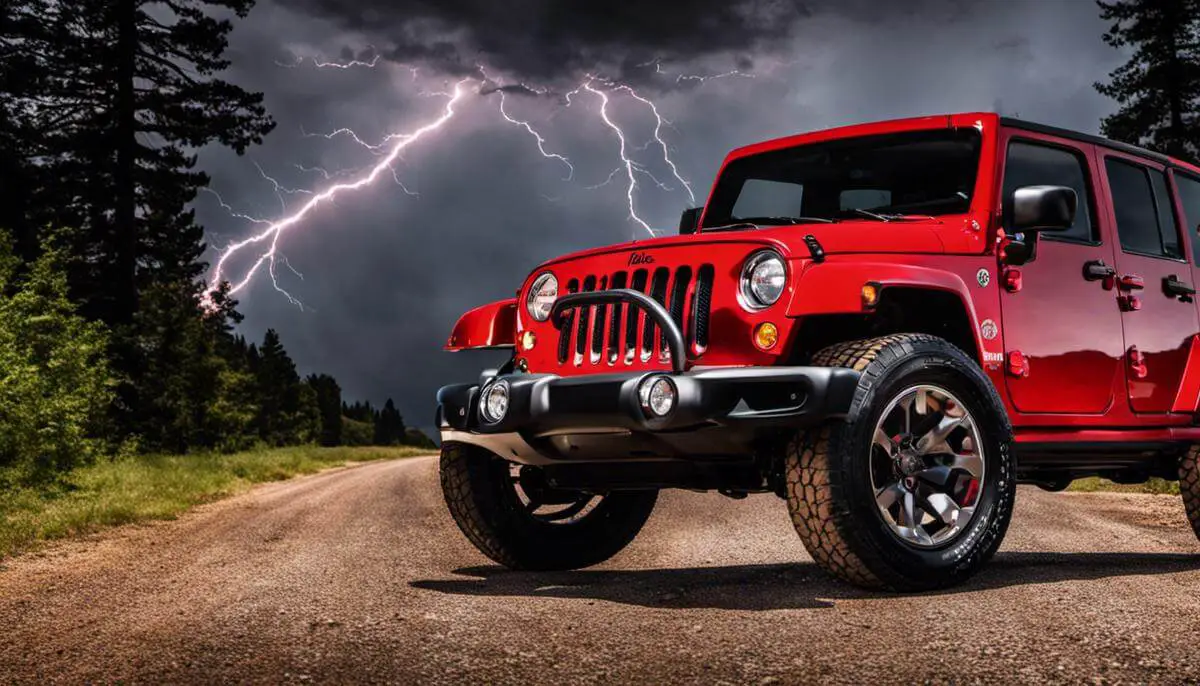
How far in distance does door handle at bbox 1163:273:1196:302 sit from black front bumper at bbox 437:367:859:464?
121 inches

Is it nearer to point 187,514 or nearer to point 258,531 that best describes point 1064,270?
point 258,531

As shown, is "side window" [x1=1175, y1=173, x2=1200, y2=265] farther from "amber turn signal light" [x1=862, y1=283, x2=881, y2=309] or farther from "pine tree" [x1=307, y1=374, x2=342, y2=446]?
"pine tree" [x1=307, y1=374, x2=342, y2=446]

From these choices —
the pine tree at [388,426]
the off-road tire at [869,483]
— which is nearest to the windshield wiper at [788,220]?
the off-road tire at [869,483]

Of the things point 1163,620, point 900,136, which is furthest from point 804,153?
point 1163,620

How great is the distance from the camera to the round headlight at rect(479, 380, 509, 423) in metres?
4.82

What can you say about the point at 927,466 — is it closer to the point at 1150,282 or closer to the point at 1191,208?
the point at 1150,282

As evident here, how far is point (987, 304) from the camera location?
517 centimetres

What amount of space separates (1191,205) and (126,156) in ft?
86.3

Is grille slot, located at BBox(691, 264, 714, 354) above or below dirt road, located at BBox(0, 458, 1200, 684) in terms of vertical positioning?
above

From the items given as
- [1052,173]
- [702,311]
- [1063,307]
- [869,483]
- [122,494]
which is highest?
[1052,173]

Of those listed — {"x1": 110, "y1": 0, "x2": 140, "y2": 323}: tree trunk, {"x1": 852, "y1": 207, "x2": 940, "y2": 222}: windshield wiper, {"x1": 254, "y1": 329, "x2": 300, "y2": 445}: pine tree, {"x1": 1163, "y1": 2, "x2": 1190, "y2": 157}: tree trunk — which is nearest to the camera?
{"x1": 852, "y1": 207, "x2": 940, "y2": 222}: windshield wiper

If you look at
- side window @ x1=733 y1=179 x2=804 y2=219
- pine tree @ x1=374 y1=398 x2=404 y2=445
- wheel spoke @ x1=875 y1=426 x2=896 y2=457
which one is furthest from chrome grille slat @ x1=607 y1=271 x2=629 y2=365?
pine tree @ x1=374 y1=398 x2=404 y2=445

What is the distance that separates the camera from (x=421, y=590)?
16.5 feet

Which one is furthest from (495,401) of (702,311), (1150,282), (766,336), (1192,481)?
(1192,481)
